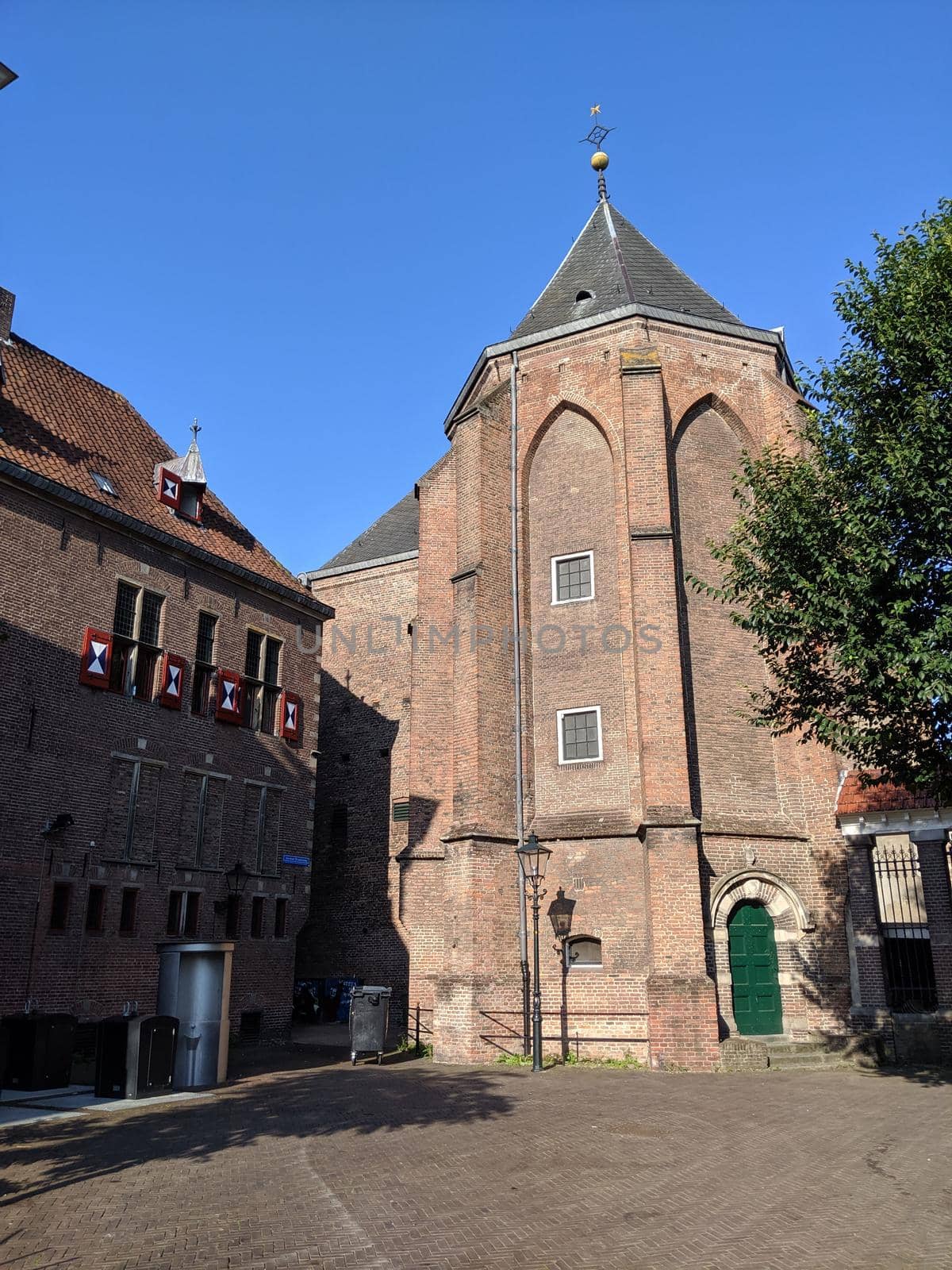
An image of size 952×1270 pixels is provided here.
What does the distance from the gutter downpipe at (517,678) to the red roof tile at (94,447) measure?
6158mm

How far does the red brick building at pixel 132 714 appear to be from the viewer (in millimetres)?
17234

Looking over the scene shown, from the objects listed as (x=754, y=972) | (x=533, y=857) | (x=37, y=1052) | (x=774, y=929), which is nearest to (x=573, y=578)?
(x=533, y=857)

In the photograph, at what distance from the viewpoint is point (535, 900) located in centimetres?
1730

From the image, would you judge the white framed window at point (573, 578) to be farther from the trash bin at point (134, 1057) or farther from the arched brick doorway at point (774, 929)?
the trash bin at point (134, 1057)

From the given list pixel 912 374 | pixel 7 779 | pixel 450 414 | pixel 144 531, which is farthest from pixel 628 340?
pixel 7 779

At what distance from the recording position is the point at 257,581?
75.3 feet

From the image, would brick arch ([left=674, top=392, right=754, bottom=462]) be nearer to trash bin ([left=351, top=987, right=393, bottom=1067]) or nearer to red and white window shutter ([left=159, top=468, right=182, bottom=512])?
red and white window shutter ([left=159, top=468, right=182, bottom=512])

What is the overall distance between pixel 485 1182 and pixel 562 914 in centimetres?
996

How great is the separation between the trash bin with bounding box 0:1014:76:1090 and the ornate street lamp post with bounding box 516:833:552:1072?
7.08m

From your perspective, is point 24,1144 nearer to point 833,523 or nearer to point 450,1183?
point 450,1183

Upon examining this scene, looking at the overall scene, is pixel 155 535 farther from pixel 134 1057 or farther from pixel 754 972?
pixel 754 972

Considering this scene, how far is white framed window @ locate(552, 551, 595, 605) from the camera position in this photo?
→ 66.4 ft

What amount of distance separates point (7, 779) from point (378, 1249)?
1249cm

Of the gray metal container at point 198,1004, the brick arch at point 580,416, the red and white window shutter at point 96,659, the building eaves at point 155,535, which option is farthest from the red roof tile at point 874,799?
the red and white window shutter at point 96,659
